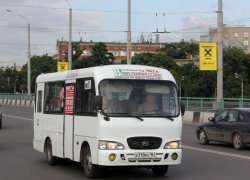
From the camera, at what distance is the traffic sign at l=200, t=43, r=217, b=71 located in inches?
1206

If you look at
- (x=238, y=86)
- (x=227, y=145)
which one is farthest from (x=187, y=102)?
(x=238, y=86)

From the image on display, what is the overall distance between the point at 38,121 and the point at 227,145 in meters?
7.47

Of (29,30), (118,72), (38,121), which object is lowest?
(38,121)

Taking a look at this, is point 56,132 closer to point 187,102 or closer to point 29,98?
point 187,102

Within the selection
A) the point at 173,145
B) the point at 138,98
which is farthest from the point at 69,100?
the point at 173,145

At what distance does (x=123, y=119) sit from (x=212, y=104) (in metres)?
20.7

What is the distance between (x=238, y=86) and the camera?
102938 mm

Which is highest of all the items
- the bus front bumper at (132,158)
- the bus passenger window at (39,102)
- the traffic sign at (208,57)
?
the traffic sign at (208,57)

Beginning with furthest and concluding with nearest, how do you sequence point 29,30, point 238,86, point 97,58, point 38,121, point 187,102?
1. point 238,86
2. point 97,58
3. point 29,30
4. point 187,102
5. point 38,121

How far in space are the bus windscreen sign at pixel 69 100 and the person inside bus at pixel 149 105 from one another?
190cm

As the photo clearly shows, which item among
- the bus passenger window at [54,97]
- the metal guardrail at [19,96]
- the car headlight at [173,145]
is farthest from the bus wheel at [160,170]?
the metal guardrail at [19,96]

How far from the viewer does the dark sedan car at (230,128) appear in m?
16.3

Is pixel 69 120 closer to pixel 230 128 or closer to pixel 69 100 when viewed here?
pixel 69 100

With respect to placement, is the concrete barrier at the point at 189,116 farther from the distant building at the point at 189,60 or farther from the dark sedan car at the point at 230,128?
the distant building at the point at 189,60
